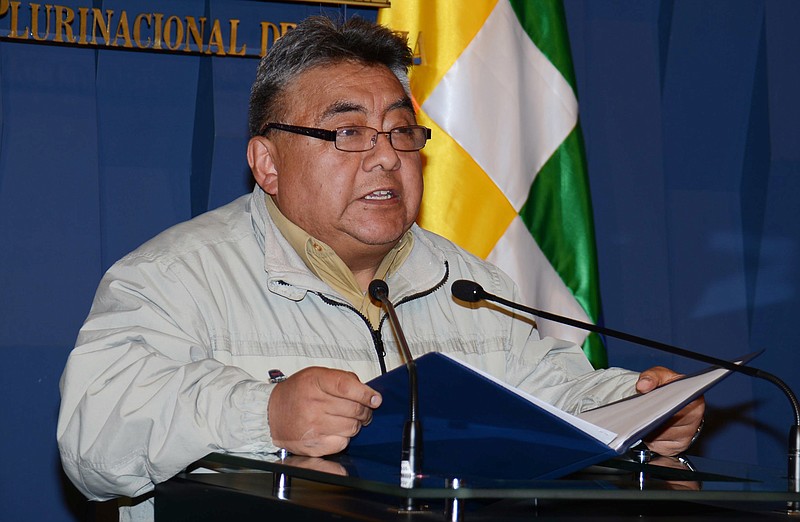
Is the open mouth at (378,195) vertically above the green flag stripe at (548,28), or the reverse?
the green flag stripe at (548,28)

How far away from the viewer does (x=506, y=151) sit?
10.1 feet

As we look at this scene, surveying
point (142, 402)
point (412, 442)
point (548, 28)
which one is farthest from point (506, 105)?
point (412, 442)

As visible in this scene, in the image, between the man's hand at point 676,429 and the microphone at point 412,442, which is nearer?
the microphone at point 412,442

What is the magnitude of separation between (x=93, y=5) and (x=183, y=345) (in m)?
1.40

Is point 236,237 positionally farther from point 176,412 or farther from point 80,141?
point 80,141

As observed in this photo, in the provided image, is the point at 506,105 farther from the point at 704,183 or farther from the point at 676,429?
the point at 676,429

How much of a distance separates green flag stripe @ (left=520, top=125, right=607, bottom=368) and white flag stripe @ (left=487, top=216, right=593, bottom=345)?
2 cm

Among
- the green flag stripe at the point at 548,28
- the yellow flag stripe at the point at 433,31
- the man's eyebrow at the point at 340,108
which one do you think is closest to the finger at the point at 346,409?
the man's eyebrow at the point at 340,108

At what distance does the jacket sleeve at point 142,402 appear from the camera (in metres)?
1.66

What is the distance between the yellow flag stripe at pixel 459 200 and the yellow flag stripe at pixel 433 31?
119 mm

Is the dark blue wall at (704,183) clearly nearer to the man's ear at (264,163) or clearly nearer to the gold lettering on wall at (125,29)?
the gold lettering on wall at (125,29)

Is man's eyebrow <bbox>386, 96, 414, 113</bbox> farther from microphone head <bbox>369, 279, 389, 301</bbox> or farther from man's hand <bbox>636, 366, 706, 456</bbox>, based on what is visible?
man's hand <bbox>636, 366, 706, 456</bbox>

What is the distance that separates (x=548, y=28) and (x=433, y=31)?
1.22 ft

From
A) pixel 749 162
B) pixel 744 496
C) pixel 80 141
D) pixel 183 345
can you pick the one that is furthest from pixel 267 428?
pixel 749 162
